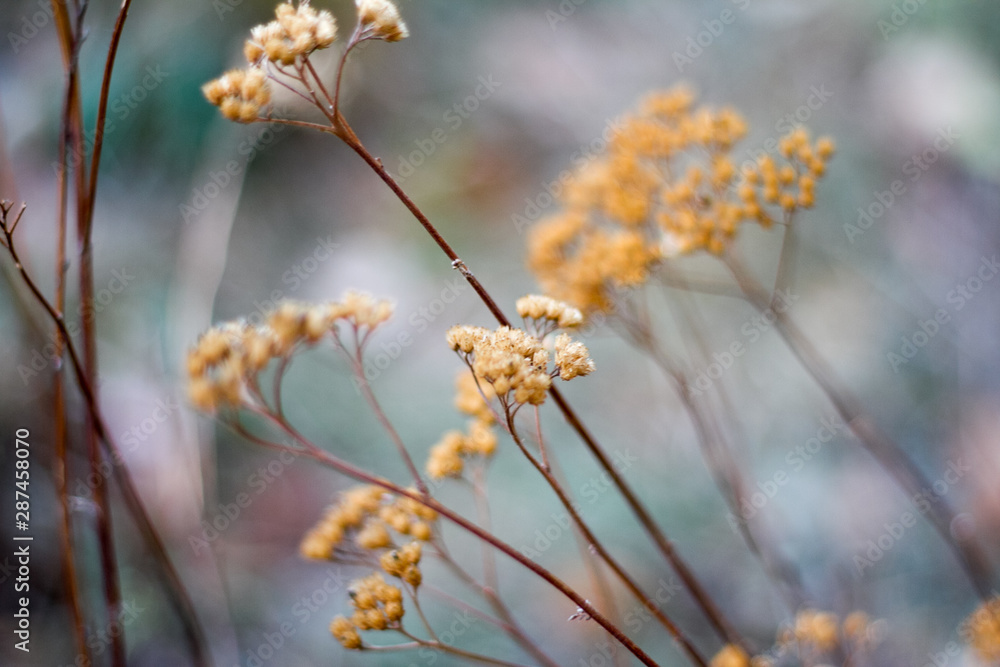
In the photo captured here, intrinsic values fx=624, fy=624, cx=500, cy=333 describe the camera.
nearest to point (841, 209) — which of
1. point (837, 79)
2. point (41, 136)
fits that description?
point (837, 79)

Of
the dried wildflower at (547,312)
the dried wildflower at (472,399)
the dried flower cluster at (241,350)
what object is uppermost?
the dried flower cluster at (241,350)

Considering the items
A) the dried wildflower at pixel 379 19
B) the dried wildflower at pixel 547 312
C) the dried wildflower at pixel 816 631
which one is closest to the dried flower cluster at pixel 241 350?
the dried wildflower at pixel 547 312

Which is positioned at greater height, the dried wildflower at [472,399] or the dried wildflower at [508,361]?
the dried wildflower at [508,361]

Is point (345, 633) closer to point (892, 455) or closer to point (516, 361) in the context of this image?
point (516, 361)

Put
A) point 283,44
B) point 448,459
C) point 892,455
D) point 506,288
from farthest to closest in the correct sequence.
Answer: point 506,288 → point 892,455 → point 448,459 → point 283,44

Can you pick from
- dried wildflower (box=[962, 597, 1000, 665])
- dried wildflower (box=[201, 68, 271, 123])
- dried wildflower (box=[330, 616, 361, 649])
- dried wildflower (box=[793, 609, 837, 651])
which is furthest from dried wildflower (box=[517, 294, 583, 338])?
dried wildflower (box=[962, 597, 1000, 665])

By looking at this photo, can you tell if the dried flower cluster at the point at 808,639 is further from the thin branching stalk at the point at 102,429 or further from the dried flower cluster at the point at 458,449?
the thin branching stalk at the point at 102,429

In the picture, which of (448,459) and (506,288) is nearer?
(448,459)

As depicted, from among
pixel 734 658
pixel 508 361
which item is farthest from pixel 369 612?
pixel 734 658
